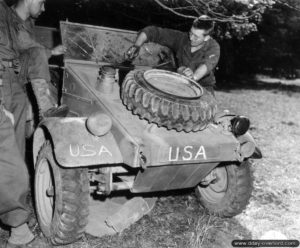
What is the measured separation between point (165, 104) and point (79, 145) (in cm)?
78

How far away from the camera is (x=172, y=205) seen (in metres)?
4.52

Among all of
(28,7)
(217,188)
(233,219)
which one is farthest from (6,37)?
(233,219)

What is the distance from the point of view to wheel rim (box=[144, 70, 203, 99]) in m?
3.52

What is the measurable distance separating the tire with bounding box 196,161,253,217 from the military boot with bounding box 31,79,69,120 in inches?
70.1

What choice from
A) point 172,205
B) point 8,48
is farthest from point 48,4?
point 172,205

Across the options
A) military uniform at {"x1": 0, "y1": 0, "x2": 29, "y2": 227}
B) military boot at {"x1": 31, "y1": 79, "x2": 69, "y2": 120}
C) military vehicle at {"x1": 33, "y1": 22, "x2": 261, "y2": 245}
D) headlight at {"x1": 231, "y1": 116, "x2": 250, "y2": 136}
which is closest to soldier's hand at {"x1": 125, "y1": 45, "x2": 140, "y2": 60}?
military vehicle at {"x1": 33, "y1": 22, "x2": 261, "y2": 245}

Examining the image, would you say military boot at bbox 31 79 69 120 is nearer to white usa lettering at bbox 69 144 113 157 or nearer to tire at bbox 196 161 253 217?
white usa lettering at bbox 69 144 113 157

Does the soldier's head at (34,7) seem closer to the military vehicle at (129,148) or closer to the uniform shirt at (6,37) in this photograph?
the uniform shirt at (6,37)

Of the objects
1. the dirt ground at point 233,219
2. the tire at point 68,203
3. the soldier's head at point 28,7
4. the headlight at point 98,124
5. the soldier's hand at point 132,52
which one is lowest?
the dirt ground at point 233,219

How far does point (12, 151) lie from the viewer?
127 inches

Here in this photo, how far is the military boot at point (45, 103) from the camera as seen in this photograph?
371 cm

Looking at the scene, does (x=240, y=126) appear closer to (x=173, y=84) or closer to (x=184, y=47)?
(x=173, y=84)

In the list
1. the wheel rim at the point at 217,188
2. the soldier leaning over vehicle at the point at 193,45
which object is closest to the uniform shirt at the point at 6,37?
the soldier leaning over vehicle at the point at 193,45

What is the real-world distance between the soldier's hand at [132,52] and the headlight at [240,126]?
1584mm
